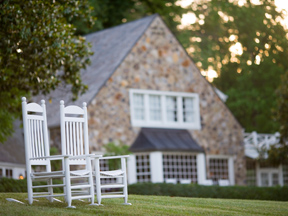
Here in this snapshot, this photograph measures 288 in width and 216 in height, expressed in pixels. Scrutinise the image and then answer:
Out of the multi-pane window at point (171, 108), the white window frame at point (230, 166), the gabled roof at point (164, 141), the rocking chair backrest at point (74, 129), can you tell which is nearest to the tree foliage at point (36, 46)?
the rocking chair backrest at point (74, 129)

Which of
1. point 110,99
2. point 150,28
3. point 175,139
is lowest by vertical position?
point 175,139

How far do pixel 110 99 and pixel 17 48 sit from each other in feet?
28.2

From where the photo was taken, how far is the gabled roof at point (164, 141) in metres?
24.9

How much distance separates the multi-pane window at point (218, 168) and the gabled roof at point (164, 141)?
52.4 inches

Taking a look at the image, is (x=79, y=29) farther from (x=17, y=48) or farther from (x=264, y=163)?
(x=17, y=48)

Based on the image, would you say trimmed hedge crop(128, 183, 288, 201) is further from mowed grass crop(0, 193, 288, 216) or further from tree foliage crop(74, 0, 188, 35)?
tree foliage crop(74, 0, 188, 35)

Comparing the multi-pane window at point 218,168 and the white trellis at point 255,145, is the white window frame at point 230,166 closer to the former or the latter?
the multi-pane window at point 218,168

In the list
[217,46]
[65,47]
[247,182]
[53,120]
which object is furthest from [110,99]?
[217,46]

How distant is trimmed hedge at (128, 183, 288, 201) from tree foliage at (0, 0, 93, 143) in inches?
156

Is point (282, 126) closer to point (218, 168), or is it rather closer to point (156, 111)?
point (218, 168)

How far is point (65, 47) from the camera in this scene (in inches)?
675

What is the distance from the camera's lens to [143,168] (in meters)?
25.0

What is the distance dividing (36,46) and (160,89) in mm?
10426

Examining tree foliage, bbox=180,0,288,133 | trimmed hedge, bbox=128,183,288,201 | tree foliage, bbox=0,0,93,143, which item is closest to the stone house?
trimmed hedge, bbox=128,183,288,201
